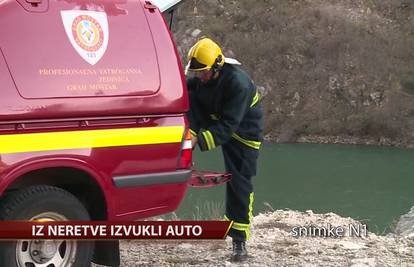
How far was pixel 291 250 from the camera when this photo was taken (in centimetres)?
525

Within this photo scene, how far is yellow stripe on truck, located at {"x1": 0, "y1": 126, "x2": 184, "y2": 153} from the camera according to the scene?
11.0ft

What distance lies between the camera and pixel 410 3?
5662 cm

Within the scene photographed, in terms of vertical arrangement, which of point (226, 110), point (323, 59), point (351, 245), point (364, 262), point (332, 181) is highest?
point (323, 59)

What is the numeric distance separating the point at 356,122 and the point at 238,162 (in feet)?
140

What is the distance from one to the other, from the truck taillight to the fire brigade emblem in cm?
79

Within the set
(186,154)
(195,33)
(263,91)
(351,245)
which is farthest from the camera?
(195,33)

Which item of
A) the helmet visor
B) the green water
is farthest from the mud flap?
the green water

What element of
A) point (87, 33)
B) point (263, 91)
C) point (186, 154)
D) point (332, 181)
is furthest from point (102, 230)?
point (263, 91)

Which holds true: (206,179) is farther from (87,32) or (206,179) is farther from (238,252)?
(87,32)

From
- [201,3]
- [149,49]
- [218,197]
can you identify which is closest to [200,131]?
[149,49]

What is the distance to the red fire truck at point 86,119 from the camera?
3420mm

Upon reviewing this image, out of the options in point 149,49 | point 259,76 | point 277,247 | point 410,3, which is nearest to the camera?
point 149,49

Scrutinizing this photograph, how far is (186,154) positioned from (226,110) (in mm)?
725

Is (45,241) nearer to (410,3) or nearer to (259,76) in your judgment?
(259,76)
